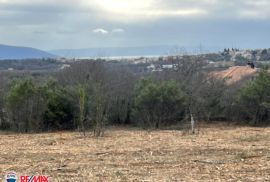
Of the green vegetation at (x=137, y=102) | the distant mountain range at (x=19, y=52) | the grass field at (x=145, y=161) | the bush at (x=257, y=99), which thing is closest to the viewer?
the grass field at (x=145, y=161)

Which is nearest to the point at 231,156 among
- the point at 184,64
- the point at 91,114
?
the point at 91,114

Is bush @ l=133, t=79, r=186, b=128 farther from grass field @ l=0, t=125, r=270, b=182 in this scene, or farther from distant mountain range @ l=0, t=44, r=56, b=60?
distant mountain range @ l=0, t=44, r=56, b=60

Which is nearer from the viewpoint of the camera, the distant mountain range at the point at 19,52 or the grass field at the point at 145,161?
the grass field at the point at 145,161

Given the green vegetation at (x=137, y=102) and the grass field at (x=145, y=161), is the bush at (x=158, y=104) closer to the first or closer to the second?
the green vegetation at (x=137, y=102)

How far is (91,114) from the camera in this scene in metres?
24.1

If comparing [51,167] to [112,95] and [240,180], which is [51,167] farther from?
[112,95]

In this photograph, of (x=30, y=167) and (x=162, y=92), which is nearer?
(x=30, y=167)

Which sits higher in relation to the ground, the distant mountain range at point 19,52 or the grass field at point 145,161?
the distant mountain range at point 19,52

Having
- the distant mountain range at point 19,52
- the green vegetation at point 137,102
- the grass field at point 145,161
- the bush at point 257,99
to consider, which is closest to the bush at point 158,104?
the green vegetation at point 137,102

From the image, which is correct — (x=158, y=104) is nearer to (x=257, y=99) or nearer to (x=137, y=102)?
(x=137, y=102)

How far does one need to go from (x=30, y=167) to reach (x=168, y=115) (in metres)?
18.6

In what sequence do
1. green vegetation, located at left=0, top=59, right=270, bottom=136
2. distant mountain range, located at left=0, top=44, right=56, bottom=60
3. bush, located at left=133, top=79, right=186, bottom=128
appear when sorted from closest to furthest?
green vegetation, located at left=0, top=59, right=270, bottom=136
bush, located at left=133, top=79, right=186, bottom=128
distant mountain range, located at left=0, top=44, right=56, bottom=60

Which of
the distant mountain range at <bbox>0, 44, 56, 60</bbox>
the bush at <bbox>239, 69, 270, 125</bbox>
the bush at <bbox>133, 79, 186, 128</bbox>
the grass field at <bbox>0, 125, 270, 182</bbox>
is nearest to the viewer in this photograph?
the grass field at <bbox>0, 125, 270, 182</bbox>

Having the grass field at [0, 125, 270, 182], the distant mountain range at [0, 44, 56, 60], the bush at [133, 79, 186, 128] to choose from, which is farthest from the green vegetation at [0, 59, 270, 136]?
the distant mountain range at [0, 44, 56, 60]
